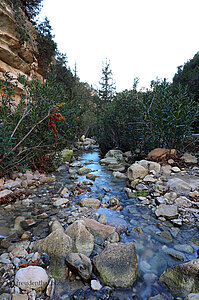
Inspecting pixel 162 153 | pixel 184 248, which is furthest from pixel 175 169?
pixel 184 248

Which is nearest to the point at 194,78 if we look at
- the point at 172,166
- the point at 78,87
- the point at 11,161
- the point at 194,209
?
the point at 172,166

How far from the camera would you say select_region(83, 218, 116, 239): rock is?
8.76ft

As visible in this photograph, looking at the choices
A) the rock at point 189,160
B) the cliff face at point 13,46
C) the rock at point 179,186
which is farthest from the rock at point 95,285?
the cliff face at point 13,46

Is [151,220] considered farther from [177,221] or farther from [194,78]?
[194,78]

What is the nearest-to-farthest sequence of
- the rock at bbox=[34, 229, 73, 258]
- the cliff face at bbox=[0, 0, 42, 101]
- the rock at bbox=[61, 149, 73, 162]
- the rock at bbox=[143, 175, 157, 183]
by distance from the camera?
the rock at bbox=[34, 229, 73, 258] < the rock at bbox=[143, 175, 157, 183] < the rock at bbox=[61, 149, 73, 162] < the cliff face at bbox=[0, 0, 42, 101]

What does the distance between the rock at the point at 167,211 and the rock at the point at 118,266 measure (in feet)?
4.26

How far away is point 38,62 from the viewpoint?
12367mm

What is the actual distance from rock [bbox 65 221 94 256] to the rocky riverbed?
0.01m

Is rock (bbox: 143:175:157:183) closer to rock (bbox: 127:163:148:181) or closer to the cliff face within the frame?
rock (bbox: 127:163:148:181)

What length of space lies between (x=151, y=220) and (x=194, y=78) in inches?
471

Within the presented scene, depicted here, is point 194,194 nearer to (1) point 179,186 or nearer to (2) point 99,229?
(1) point 179,186

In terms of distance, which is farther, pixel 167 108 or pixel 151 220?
pixel 167 108

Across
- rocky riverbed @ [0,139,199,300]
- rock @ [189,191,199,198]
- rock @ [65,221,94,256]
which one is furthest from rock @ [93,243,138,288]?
rock @ [189,191,199,198]

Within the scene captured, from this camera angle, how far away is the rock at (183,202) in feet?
11.4
